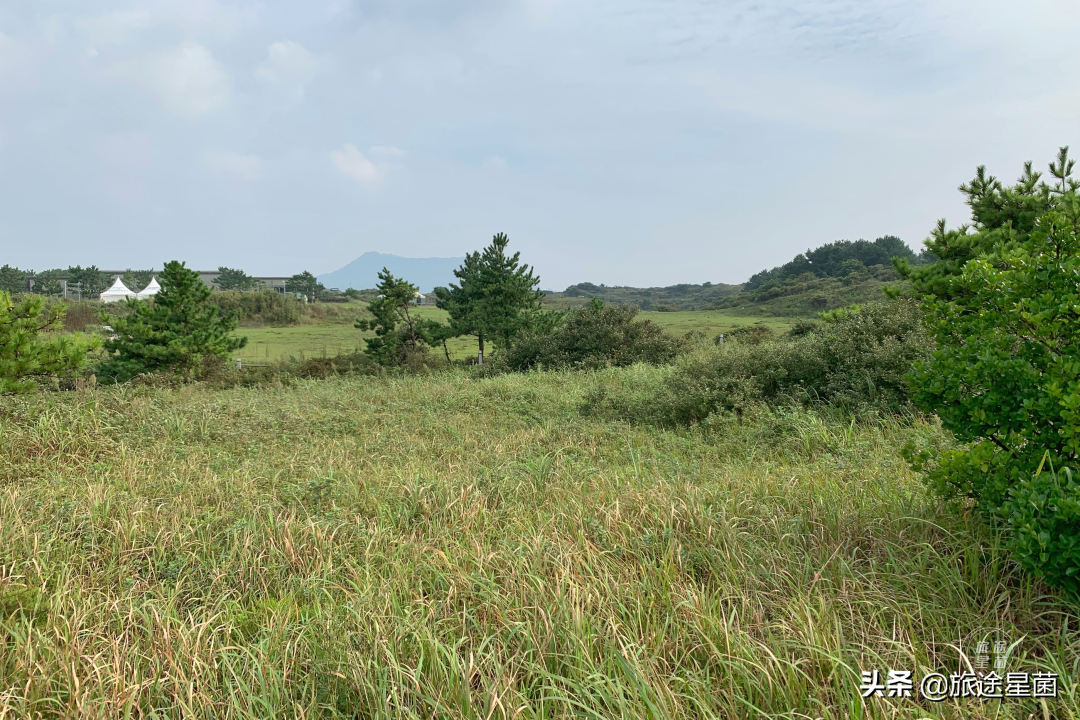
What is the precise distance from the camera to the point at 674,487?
393 centimetres

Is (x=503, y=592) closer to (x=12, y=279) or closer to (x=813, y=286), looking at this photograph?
(x=813, y=286)

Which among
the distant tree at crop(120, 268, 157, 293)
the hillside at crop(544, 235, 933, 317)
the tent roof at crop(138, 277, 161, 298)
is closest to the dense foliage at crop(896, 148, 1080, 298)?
the hillside at crop(544, 235, 933, 317)

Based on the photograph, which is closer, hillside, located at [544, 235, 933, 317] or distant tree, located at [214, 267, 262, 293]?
hillside, located at [544, 235, 933, 317]

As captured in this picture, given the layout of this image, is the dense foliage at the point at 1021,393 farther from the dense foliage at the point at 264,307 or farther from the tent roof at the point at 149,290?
the dense foliage at the point at 264,307

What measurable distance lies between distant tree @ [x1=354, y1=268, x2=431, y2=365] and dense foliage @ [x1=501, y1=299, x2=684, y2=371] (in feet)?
23.7

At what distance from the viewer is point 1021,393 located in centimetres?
247

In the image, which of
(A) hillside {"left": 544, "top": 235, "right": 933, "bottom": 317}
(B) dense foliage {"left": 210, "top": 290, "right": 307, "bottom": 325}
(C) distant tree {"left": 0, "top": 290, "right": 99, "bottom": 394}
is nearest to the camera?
(C) distant tree {"left": 0, "top": 290, "right": 99, "bottom": 394}

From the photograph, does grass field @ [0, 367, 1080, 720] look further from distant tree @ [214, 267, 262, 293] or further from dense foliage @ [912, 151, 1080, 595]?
distant tree @ [214, 267, 262, 293]

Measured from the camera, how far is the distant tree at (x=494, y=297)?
2258 cm

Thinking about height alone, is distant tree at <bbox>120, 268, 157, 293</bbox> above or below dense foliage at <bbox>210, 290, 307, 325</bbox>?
above

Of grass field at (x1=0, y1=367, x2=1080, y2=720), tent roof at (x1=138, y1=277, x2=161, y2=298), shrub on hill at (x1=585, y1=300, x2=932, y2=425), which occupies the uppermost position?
tent roof at (x1=138, y1=277, x2=161, y2=298)

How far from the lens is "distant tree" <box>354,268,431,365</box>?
21625mm

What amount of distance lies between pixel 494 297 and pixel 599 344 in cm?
869

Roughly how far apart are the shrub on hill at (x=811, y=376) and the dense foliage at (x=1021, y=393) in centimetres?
403
